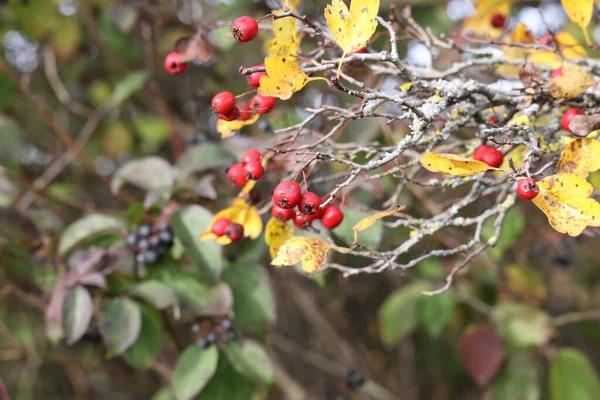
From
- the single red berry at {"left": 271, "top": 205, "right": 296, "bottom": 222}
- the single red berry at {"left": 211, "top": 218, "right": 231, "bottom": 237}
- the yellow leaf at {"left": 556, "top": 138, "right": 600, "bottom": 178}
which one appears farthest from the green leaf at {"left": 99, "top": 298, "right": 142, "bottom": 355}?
the yellow leaf at {"left": 556, "top": 138, "right": 600, "bottom": 178}

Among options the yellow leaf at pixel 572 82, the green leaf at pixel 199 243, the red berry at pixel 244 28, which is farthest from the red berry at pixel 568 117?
the green leaf at pixel 199 243

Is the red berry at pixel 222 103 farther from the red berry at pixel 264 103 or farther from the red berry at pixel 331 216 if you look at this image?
the red berry at pixel 331 216

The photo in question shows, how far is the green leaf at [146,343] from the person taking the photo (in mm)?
1283

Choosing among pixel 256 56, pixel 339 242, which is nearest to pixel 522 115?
pixel 339 242

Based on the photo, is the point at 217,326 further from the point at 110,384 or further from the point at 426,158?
the point at 110,384

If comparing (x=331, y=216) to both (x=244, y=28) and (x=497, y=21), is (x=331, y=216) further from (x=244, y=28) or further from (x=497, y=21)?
(x=497, y=21)

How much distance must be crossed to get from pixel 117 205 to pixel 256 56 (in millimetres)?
910

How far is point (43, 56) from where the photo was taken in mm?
2311

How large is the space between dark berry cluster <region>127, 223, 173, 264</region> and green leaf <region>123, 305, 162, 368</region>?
15 cm

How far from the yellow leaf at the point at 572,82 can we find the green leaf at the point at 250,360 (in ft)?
2.72

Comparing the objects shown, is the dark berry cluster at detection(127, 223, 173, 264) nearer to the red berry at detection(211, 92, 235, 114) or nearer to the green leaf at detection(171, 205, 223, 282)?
the green leaf at detection(171, 205, 223, 282)

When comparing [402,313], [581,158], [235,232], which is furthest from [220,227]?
[402,313]

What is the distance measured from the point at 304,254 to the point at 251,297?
58cm

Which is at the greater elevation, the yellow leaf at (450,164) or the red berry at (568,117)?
the yellow leaf at (450,164)
